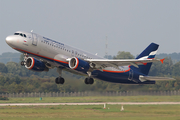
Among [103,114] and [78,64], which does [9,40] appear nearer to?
[78,64]

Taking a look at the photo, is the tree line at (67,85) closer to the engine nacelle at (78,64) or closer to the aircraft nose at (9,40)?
the engine nacelle at (78,64)

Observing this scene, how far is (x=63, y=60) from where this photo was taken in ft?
133

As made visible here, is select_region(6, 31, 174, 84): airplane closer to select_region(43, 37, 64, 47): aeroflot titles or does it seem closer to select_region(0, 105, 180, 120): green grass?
select_region(43, 37, 64, 47): aeroflot titles

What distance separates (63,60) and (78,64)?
2.04 meters

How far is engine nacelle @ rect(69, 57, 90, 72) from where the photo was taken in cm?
4012

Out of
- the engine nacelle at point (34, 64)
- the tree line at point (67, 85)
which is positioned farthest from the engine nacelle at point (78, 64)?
the tree line at point (67, 85)

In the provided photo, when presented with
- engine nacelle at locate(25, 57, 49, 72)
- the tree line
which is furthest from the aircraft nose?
the tree line

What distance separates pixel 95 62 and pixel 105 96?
17.7 metres

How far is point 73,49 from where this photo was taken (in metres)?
42.4

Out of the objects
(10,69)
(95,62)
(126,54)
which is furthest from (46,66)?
(126,54)

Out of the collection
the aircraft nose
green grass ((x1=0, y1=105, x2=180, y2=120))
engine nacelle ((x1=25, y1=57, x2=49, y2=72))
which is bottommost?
green grass ((x1=0, y1=105, x2=180, y2=120))

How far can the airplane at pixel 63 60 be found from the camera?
126 feet

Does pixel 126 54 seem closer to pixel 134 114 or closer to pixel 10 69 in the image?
pixel 10 69

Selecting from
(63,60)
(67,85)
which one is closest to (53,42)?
(63,60)
